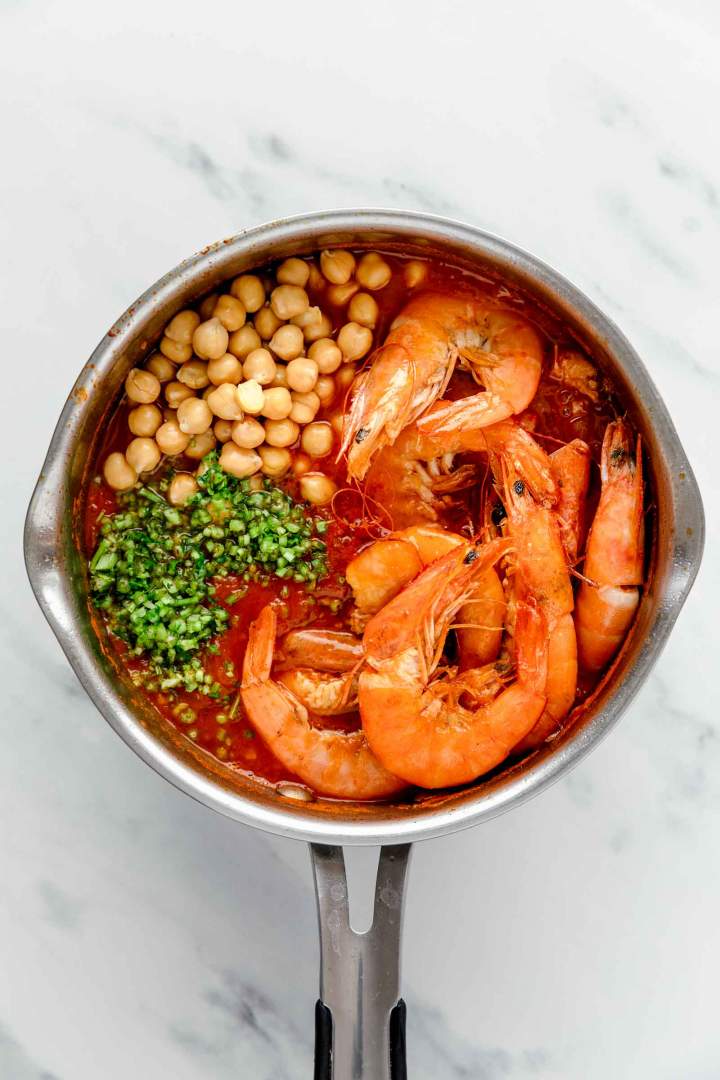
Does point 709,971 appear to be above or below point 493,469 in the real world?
below

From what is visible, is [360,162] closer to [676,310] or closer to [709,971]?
[676,310]

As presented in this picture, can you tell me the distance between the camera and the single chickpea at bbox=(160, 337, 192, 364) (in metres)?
2.56

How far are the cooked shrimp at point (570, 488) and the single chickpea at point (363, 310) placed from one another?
55 cm

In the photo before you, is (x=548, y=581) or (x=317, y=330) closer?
(x=548, y=581)

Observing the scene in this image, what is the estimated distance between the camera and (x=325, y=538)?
261cm

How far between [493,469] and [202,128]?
115 cm

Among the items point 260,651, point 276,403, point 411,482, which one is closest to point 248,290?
point 276,403

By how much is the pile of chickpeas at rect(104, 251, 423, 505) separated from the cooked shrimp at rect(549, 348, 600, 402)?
1.34ft

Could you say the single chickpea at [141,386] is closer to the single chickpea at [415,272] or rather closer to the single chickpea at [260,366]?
the single chickpea at [260,366]

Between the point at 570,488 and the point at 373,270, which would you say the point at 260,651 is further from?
the point at 373,270

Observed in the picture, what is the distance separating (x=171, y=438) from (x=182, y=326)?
0.26 meters

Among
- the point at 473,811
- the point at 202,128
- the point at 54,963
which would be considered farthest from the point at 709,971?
the point at 202,128

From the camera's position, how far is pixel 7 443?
274 cm

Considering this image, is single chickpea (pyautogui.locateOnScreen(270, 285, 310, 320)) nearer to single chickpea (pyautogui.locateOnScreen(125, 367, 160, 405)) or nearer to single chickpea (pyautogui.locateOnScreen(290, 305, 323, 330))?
single chickpea (pyautogui.locateOnScreen(290, 305, 323, 330))
